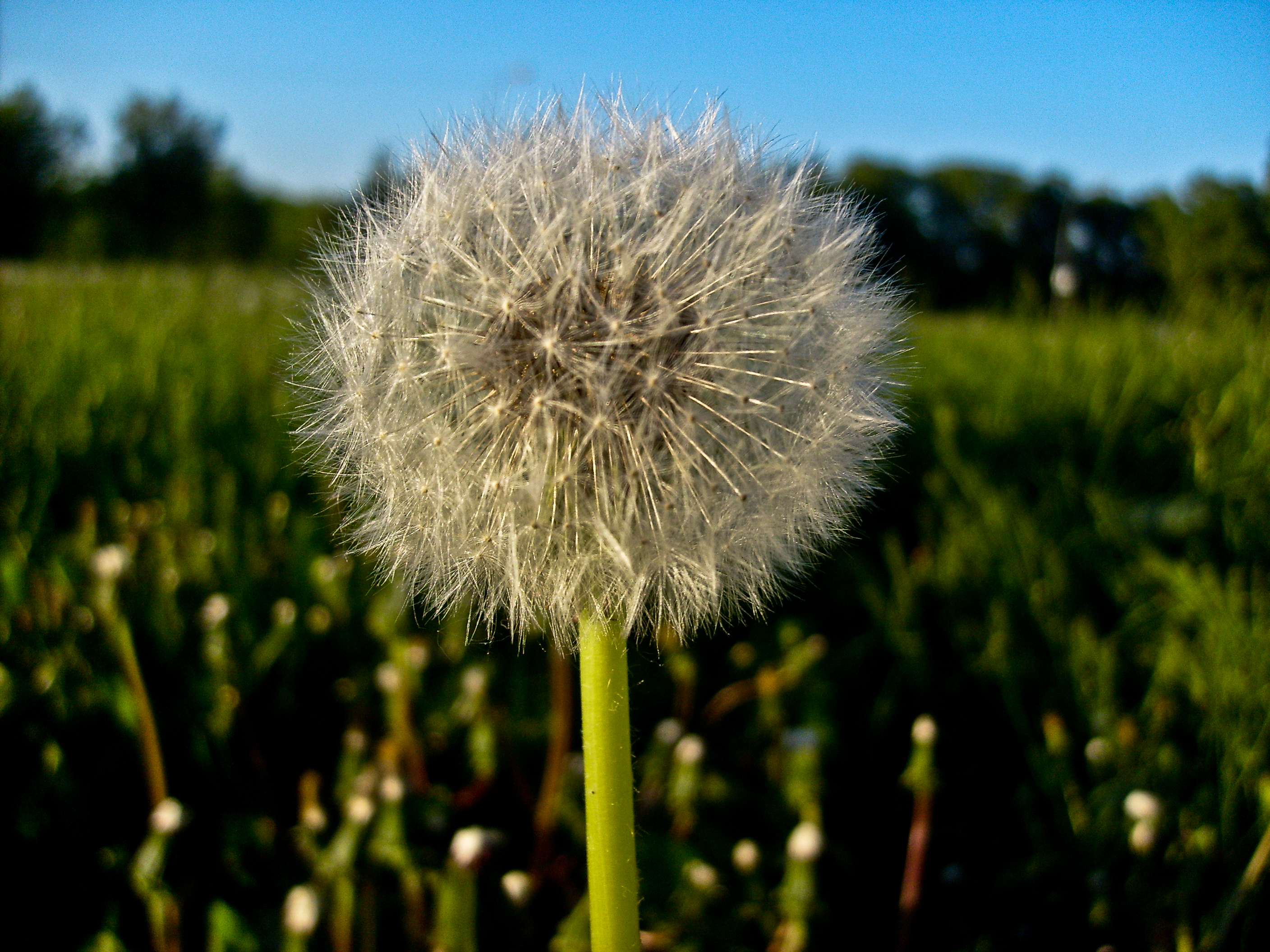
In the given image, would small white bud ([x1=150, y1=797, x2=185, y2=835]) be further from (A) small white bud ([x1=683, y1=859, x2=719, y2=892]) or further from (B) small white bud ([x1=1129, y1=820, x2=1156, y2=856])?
(B) small white bud ([x1=1129, y1=820, x2=1156, y2=856])

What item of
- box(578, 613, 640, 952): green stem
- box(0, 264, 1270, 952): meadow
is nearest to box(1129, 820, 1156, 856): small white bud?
box(0, 264, 1270, 952): meadow

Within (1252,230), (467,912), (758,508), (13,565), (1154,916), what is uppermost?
(1252,230)

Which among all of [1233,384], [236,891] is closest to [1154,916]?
[236,891]

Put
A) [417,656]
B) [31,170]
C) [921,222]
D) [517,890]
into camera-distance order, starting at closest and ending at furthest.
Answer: [517,890], [417,656], [921,222], [31,170]

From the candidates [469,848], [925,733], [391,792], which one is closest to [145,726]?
[391,792]

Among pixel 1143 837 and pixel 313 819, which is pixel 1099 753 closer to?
pixel 1143 837

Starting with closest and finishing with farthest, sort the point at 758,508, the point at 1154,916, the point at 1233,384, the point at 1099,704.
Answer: the point at 758,508
the point at 1154,916
the point at 1099,704
the point at 1233,384

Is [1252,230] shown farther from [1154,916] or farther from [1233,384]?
[1154,916]
